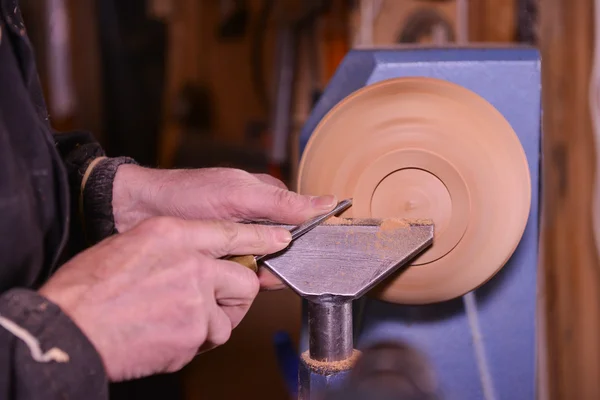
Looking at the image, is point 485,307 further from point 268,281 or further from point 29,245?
point 29,245

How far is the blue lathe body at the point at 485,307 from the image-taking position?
2.33 ft

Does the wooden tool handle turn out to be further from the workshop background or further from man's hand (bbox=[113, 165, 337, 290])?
the workshop background

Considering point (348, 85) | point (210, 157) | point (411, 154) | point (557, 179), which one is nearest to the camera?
point (411, 154)

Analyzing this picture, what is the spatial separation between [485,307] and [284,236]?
0.96 ft

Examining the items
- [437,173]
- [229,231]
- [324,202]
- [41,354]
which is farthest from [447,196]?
[41,354]

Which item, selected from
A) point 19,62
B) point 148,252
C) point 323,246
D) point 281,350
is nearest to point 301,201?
point 323,246

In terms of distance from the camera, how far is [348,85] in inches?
29.8

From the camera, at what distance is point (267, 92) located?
313cm

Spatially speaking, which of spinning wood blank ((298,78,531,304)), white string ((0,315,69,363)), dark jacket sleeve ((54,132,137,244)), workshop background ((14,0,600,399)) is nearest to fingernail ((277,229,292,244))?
spinning wood blank ((298,78,531,304))

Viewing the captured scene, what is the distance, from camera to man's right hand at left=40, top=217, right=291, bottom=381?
514 millimetres

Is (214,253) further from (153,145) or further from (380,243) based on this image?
(153,145)

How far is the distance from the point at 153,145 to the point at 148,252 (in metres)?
2.12

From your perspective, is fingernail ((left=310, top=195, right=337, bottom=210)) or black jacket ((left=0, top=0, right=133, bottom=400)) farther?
fingernail ((left=310, top=195, right=337, bottom=210))

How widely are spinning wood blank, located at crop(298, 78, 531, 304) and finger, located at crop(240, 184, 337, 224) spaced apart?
0.05 metres
